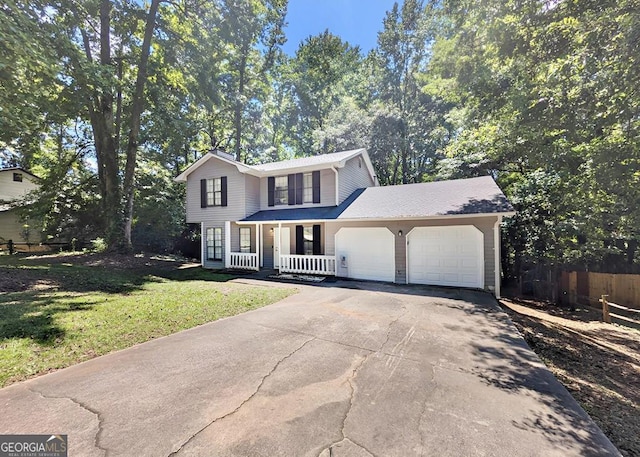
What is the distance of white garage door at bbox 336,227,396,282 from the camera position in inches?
440

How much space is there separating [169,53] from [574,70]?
19.3 m

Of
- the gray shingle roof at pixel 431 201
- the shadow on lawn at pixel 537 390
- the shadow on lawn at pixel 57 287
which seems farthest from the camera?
the gray shingle roof at pixel 431 201

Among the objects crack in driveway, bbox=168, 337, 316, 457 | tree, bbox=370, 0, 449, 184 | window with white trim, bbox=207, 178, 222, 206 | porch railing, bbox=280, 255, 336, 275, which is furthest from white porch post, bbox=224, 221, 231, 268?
tree, bbox=370, 0, 449, 184

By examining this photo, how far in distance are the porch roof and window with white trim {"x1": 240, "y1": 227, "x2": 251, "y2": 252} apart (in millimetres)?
1217

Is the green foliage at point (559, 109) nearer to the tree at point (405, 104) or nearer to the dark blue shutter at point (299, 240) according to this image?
the dark blue shutter at point (299, 240)

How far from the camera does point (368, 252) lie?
11602 millimetres

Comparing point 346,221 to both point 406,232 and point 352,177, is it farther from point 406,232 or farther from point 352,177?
point 352,177

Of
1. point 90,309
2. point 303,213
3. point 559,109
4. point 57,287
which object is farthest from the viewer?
point 303,213

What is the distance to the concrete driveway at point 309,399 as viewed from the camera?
2545 mm

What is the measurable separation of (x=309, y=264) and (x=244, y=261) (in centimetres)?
375

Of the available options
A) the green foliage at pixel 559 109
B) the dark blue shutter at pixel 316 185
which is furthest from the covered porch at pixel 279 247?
the green foliage at pixel 559 109

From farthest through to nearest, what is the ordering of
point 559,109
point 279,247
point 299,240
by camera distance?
point 299,240 < point 279,247 < point 559,109

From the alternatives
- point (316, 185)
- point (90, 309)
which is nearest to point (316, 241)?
point (316, 185)

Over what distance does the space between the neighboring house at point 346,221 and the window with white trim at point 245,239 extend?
55 mm
